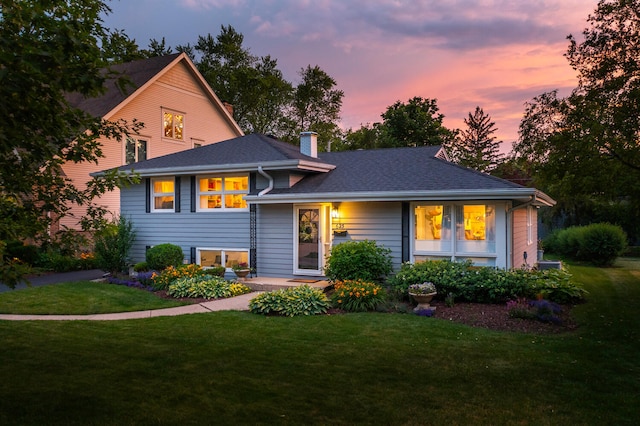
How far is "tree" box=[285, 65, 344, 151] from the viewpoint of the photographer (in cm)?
3975

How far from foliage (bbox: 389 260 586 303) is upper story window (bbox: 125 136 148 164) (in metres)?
15.7

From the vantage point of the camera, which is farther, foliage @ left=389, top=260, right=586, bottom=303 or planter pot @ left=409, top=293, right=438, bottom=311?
foliage @ left=389, top=260, right=586, bottom=303

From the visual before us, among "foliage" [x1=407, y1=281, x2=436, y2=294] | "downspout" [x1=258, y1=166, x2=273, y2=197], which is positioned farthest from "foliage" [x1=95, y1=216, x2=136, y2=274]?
"foliage" [x1=407, y1=281, x2=436, y2=294]

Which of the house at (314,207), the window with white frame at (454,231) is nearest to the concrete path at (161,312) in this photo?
the house at (314,207)

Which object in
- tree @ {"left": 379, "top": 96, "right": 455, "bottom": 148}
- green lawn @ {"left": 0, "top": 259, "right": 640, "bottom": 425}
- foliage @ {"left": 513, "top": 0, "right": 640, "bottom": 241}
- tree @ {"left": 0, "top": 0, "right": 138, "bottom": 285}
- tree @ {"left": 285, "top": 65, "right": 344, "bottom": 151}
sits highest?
tree @ {"left": 285, "top": 65, "right": 344, "bottom": 151}

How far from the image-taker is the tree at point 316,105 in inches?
1565

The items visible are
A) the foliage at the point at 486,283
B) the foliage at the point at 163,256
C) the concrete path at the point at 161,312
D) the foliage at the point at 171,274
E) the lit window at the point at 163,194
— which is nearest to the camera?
the concrete path at the point at 161,312

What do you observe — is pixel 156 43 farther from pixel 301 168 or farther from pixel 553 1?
pixel 553 1

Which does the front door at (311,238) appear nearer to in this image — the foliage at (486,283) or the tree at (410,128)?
the foliage at (486,283)

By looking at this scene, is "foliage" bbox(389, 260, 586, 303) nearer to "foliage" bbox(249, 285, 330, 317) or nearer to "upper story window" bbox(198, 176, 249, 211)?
"foliage" bbox(249, 285, 330, 317)

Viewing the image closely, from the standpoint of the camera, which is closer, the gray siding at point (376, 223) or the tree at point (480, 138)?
the gray siding at point (376, 223)

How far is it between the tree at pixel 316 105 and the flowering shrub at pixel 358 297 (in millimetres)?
29688

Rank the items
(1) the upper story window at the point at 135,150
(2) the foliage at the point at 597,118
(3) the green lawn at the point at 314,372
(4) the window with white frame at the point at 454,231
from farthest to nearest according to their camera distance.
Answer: (1) the upper story window at the point at 135,150, (4) the window with white frame at the point at 454,231, (2) the foliage at the point at 597,118, (3) the green lawn at the point at 314,372

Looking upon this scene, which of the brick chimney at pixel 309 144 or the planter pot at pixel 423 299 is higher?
the brick chimney at pixel 309 144
